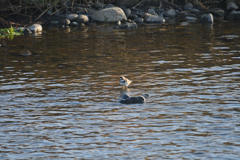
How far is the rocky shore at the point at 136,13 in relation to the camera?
31484 mm

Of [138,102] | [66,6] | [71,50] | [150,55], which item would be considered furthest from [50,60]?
[66,6]

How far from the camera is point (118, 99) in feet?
38.3

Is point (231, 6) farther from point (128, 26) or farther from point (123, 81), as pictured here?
point (123, 81)

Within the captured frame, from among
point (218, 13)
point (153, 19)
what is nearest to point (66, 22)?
point (153, 19)

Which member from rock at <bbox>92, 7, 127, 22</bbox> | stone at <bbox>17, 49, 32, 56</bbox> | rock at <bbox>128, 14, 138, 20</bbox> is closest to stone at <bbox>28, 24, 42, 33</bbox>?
rock at <bbox>92, 7, 127, 22</bbox>

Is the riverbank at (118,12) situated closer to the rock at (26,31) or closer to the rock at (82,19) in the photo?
the rock at (82,19)

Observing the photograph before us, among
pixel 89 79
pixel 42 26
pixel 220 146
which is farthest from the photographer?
pixel 42 26

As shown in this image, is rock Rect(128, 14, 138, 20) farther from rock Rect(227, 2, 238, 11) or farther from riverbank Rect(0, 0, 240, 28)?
rock Rect(227, 2, 238, 11)

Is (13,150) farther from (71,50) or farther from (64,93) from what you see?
(71,50)

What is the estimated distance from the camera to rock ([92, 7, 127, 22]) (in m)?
31.6

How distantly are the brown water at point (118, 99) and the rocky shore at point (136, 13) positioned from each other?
29.3 ft

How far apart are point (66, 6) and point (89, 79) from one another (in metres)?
19.9

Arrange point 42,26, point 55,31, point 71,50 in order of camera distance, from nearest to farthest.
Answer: point 71,50 → point 55,31 → point 42,26

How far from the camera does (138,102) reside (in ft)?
36.5
